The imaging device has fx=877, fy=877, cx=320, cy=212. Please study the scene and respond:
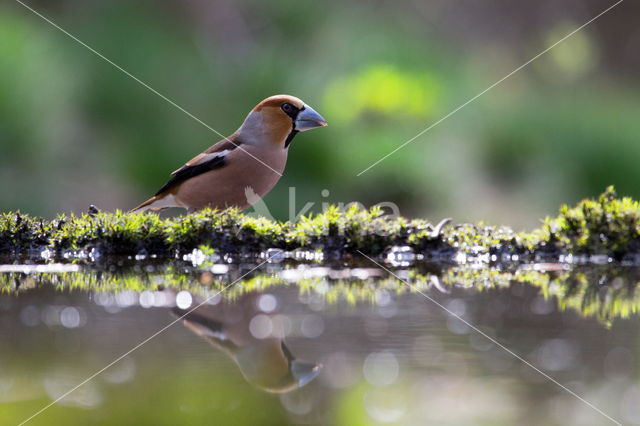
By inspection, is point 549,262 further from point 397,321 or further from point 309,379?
point 309,379

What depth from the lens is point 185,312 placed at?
221 cm

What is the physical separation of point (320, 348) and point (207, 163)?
2.36m

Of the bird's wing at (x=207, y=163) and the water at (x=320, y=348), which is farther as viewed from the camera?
the bird's wing at (x=207, y=163)

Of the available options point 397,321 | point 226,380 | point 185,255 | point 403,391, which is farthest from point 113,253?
point 403,391

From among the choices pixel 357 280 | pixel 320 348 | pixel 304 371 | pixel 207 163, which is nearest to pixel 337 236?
pixel 357 280

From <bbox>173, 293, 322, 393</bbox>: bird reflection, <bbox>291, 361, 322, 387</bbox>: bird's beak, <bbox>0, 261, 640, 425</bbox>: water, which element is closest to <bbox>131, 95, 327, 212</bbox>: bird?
<bbox>0, 261, 640, 425</bbox>: water

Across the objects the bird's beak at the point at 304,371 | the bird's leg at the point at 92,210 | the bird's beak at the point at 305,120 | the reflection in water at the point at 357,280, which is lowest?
the bird's beak at the point at 304,371

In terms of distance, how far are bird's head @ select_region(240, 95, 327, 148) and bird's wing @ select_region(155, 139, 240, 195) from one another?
4.9 inches

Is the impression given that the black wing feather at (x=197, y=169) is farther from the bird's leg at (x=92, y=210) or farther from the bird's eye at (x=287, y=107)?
the bird's leg at (x=92, y=210)

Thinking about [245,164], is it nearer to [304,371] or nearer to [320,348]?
[320,348]

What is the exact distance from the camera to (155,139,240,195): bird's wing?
160 inches

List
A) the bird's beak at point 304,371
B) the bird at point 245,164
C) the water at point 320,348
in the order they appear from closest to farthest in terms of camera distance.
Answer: the water at point 320,348
the bird's beak at point 304,371
the bird at point 245,164

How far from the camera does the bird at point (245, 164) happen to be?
13.1ft

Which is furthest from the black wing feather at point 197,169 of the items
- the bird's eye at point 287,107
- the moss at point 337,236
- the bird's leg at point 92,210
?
the moss at point 337,236
